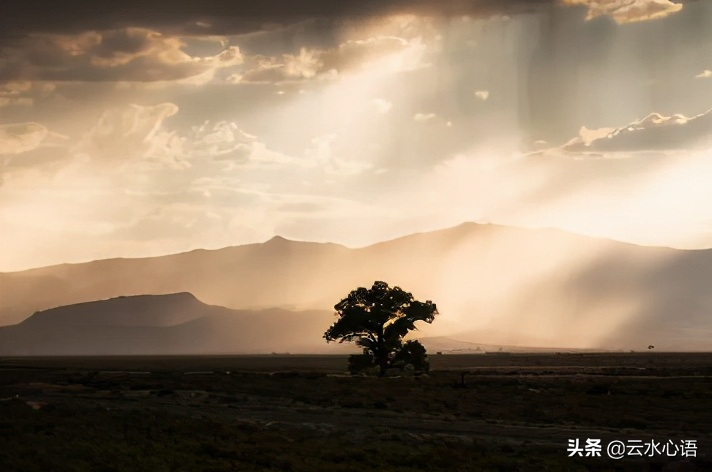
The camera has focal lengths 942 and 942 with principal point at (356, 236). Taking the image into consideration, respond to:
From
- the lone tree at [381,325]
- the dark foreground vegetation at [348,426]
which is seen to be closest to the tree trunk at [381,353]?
the lone tree at [381,325]

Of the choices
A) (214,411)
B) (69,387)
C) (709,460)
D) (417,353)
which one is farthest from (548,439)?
(417,353)

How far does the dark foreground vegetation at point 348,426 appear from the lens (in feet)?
119

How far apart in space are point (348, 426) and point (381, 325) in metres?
49.6

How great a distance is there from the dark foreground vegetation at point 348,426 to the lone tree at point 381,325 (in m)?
19.5

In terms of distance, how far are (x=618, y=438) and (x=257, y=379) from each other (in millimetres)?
53310

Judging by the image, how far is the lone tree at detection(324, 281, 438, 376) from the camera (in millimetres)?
98375

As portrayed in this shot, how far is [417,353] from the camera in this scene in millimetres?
99250

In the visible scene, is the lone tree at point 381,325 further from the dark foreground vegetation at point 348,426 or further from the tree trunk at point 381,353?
the dark foreground vegetation at point 348,426

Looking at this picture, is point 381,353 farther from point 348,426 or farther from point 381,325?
point 348,426

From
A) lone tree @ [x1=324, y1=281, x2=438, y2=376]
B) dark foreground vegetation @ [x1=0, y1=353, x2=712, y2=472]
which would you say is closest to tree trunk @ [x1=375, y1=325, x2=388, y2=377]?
lone tree @ [x1=324, y1=281, x2=438, y2=376]

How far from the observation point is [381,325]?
99.0m

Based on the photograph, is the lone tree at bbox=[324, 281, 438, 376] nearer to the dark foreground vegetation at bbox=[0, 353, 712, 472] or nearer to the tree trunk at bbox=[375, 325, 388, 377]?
the tree trunk at bbox=[375, 325, 388, 377]

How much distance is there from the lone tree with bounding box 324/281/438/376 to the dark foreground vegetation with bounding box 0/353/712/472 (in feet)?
63.8

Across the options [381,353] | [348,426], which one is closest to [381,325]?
[381,353]
